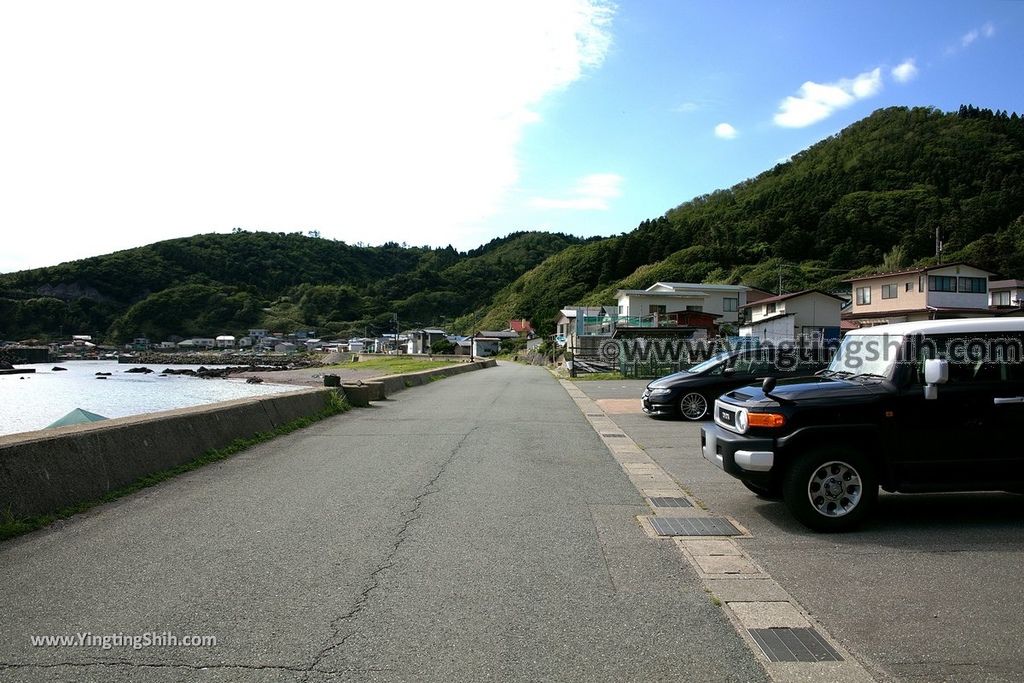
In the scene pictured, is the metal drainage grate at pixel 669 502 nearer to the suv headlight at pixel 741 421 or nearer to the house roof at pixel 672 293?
the suv headlight at pixel 741 421

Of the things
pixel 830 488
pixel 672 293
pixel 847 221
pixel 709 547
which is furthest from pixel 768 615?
pixel 847 221

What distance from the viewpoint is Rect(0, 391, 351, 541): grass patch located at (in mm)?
5129

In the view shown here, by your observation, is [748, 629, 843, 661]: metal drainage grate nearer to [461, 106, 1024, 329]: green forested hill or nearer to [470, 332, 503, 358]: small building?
[461, 106, 1024, 329]: green forested hill

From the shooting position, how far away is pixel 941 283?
133 ft

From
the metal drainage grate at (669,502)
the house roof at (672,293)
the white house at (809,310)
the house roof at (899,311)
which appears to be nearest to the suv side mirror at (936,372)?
the metal drainage grate at (669,502)

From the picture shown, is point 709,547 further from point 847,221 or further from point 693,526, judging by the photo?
point 847,221

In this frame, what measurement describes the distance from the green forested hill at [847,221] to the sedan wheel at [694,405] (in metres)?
53.0

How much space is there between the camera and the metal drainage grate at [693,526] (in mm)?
5629

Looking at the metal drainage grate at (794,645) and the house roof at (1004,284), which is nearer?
the metal drainage grate at (794,645)

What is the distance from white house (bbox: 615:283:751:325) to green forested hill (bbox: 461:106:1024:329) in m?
9.76

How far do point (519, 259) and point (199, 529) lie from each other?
142704 millimetres

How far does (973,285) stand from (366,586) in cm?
4715

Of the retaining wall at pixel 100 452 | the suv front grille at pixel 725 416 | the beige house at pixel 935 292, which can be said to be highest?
the beige house at pixel 935 292

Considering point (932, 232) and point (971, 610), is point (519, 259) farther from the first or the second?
point (971, 610)
